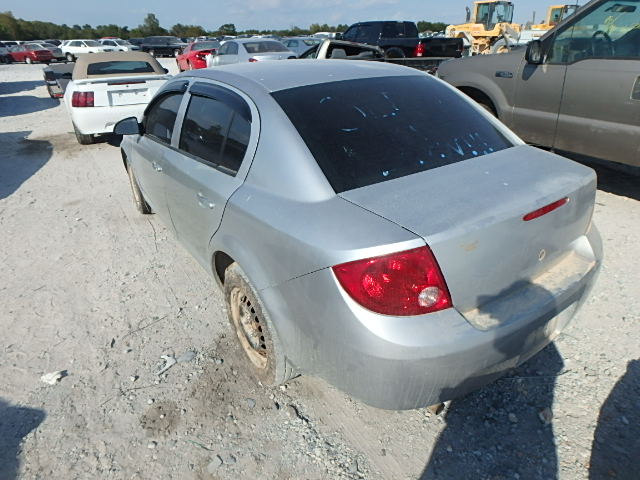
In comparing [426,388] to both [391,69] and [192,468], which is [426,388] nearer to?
[192,468]

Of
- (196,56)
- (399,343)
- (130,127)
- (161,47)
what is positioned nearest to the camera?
(399,343)

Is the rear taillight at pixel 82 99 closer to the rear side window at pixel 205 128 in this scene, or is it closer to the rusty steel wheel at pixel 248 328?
the rear side window at pixel 205 128

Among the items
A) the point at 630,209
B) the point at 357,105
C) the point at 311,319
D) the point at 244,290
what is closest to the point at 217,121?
the point at 357,105

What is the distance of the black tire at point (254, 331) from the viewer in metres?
2.21

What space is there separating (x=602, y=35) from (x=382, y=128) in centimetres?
374

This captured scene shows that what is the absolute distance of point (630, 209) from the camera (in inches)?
176

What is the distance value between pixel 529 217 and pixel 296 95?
1330 millimetres

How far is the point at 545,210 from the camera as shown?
1924 millimetres

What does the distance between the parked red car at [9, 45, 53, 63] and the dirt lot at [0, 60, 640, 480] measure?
37.7m

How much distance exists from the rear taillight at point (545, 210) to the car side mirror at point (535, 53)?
3.59 m

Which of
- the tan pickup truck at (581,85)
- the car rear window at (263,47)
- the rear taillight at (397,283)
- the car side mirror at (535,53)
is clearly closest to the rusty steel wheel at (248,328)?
the rear taillight at (397,283)

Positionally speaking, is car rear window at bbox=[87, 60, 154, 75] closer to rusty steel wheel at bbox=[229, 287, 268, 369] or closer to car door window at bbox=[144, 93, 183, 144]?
car door window at bbox=[144, 93, 183, 144]

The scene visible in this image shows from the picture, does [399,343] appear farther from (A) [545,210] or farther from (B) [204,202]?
(B) [204,202]

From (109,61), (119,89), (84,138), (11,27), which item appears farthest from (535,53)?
(11,27)
